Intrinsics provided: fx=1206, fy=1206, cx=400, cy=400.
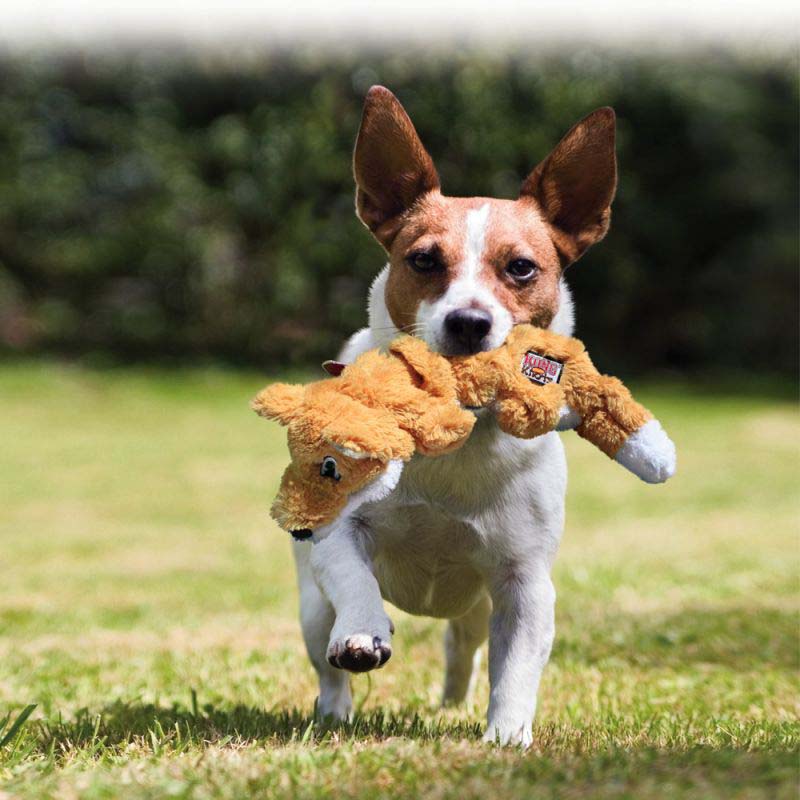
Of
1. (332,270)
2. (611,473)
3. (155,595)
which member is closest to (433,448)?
(155,595)

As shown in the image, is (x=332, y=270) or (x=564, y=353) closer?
(x=564, y=353)

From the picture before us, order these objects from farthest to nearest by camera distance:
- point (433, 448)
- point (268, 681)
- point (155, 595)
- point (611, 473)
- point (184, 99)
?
1. point (184, 99)
2. point (611, 473)
3. point (155, 595)
4. point (268, 681)
5. point (433, 448)

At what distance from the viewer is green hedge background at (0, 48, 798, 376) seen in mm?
20625

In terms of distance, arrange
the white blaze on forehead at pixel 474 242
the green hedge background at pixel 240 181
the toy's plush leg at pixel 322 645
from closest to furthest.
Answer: the white blaze on forehead at pixel 474 242 → the toy's plush leg at pixel 322 645 → the green hedge background at pixel 240 181

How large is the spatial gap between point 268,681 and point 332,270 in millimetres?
16003

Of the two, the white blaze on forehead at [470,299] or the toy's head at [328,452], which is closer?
the toy's head at [328,452]

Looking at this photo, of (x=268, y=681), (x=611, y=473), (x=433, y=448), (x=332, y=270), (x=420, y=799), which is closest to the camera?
(x=420, y=799)

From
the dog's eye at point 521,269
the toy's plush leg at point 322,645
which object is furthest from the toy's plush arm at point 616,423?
the toy's plush leg at point 322,645

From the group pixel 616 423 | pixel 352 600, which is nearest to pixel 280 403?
pixel 352 600

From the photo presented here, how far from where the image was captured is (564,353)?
3270 millimetres

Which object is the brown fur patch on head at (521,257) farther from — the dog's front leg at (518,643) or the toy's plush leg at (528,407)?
the dog's front leg at (518,643)

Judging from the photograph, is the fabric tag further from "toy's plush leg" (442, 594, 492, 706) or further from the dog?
"toy's plush leg" (442, 594, 492, 706)

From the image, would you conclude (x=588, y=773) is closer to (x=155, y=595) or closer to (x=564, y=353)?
(x=564, y=353)

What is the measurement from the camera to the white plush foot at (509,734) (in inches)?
124
